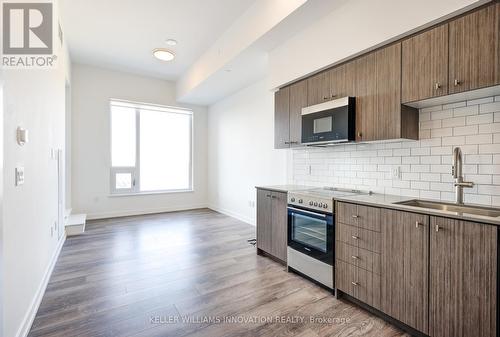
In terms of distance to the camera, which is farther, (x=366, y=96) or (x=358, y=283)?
(x=366, y=96)

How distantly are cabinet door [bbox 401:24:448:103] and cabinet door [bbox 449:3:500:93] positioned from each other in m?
0.05

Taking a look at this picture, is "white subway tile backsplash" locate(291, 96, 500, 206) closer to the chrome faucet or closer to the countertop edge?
the chrome faucet

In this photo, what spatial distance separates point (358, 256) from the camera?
7.05 ft

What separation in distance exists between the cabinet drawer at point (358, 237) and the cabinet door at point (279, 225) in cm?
76

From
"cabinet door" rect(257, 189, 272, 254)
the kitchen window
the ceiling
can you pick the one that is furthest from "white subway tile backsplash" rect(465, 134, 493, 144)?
the kitchen window

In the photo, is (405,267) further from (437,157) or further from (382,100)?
(382,100)

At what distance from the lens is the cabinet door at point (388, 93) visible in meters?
2.11

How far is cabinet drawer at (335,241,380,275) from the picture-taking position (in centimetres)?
203

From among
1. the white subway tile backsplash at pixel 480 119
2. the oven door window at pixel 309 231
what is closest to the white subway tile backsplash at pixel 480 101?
the white subway tile backsplash at pixel 480 119

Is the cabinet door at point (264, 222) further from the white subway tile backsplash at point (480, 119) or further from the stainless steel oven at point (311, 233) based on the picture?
the white subway tile backsplash at point (480, 119)

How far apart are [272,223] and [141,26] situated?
Answer: 11.2ft

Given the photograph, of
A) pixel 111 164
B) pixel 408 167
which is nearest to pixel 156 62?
pixel 111 164

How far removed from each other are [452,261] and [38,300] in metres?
3.23

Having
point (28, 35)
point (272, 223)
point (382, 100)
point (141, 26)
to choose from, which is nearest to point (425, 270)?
point (382, 100)
